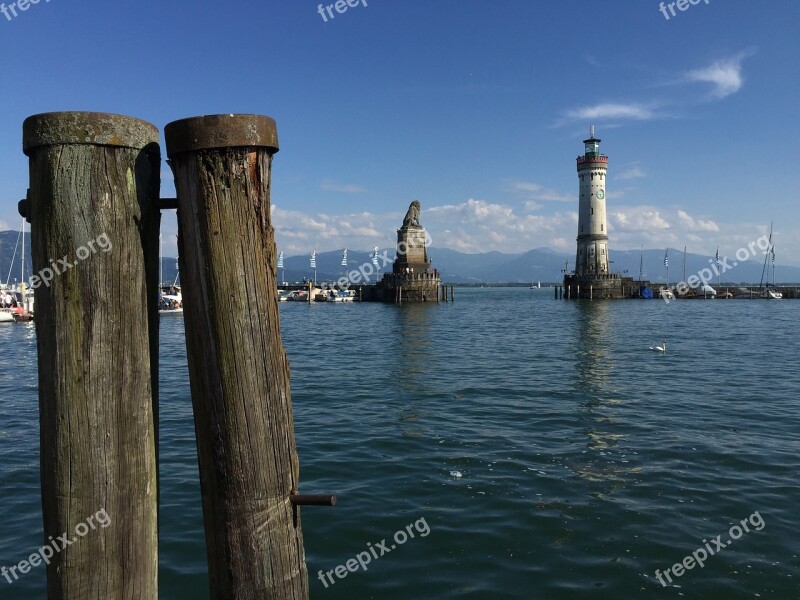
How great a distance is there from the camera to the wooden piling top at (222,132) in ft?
9.44

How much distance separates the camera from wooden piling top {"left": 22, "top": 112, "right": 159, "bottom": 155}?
2852mm

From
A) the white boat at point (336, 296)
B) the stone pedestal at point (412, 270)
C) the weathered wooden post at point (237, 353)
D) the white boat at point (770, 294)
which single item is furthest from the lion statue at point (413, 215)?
the weathered wooden post at point (237, 353)

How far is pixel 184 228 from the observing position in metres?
3.06

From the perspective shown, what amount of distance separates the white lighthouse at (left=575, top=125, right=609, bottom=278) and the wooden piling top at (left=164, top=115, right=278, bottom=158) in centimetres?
9715

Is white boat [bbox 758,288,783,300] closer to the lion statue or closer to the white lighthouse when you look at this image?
the white lighthouse

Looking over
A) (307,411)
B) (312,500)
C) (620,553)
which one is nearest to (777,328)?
(307,411)

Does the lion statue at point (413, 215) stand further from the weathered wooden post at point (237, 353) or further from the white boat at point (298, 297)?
the weathered wooden post at point (237, 353)

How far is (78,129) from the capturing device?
285 cm

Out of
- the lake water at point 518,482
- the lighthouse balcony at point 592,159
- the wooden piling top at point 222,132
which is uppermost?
the lighthouse balcony at point 592,159

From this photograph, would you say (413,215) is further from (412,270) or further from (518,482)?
(518,482)

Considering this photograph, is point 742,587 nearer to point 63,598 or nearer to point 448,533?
point 448,533

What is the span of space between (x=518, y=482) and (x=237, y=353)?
7.86 meters

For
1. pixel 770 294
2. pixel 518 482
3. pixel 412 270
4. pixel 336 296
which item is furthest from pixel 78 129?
pixel 770 294

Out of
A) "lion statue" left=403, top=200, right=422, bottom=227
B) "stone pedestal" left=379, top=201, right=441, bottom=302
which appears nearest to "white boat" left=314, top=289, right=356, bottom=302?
"stone pedestal" left=379, top=201, right=441, bottom=302
